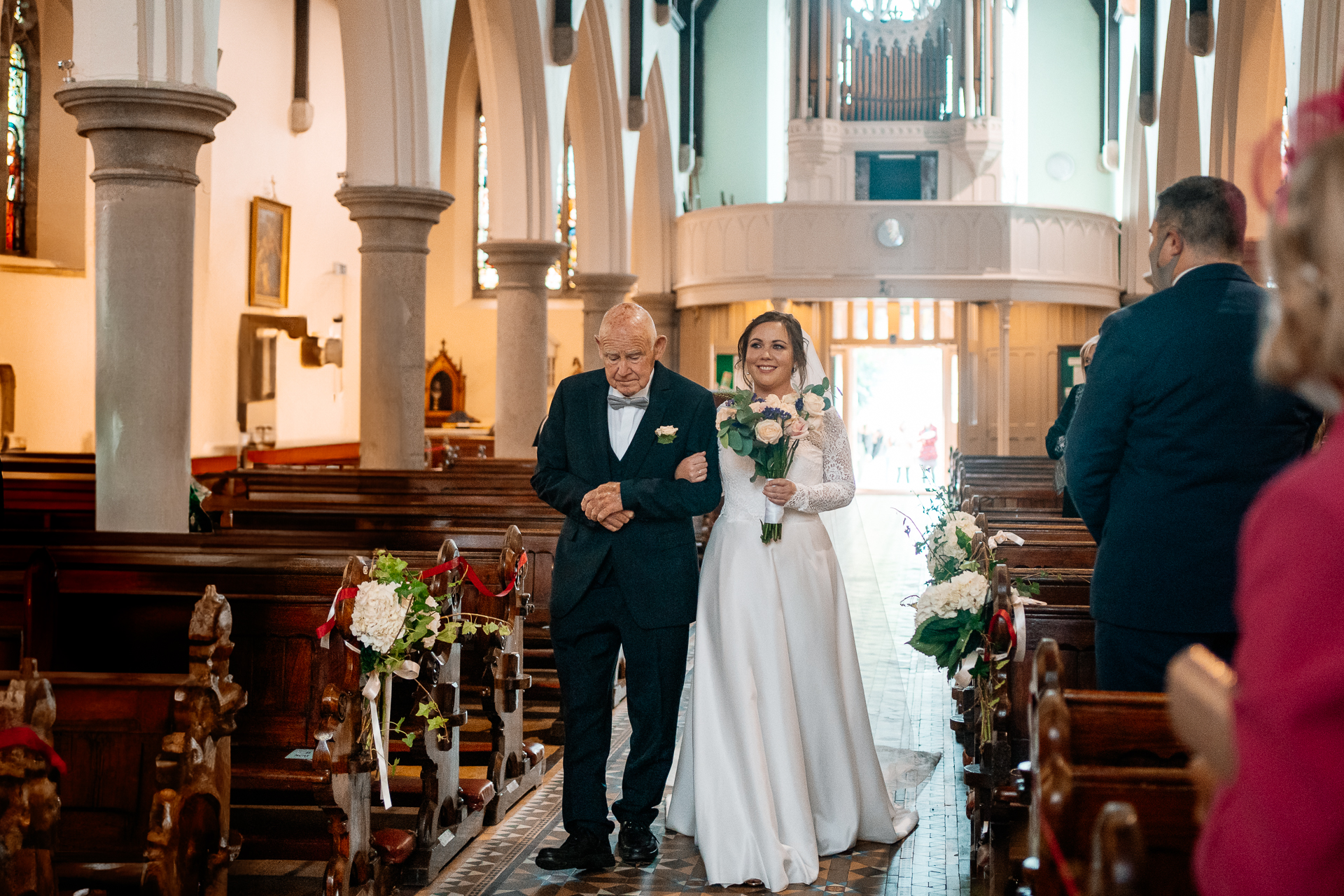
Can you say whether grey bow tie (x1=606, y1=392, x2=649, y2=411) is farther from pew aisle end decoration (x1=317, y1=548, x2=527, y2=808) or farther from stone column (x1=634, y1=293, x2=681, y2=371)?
stone column (x1=634, y1=293, x2=681, y2=371)

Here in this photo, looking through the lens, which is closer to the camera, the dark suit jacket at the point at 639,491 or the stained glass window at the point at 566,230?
the dark suit jacket at the point at 639,491

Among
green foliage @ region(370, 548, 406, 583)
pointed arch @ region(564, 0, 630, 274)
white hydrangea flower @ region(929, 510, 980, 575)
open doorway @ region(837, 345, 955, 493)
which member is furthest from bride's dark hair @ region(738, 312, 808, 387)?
open doorway @ region(837, 345, 955, 493)

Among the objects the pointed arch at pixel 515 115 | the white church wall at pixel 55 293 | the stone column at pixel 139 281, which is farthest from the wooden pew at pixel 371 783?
the white church wall at pixel 55 293

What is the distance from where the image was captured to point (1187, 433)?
2631mm

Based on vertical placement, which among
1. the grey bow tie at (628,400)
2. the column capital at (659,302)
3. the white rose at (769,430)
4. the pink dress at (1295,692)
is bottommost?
the pink dress at (1295,692)

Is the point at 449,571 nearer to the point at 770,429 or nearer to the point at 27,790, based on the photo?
the point at 770,429

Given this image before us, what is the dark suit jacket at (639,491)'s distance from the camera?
12.4 ft

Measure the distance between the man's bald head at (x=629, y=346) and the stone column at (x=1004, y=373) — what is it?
51.3ft

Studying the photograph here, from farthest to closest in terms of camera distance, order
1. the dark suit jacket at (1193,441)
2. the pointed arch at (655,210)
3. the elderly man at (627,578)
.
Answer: the pointed arch at (655,210) → the elderly man at (627,578) → the dark suit jacket at (1193,441)

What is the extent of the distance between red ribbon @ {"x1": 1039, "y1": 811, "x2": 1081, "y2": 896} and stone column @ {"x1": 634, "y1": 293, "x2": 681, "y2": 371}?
58.1 ft

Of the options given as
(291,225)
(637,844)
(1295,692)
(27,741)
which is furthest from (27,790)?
(291,225)

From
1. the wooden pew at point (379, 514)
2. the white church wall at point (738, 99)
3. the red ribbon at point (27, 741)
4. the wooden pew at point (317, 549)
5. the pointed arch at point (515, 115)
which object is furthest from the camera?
the white church wall at point (738, 99)

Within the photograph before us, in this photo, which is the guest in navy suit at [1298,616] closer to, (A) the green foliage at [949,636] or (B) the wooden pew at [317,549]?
(A) the green foliage at [949,636]

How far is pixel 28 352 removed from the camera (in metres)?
12.3
